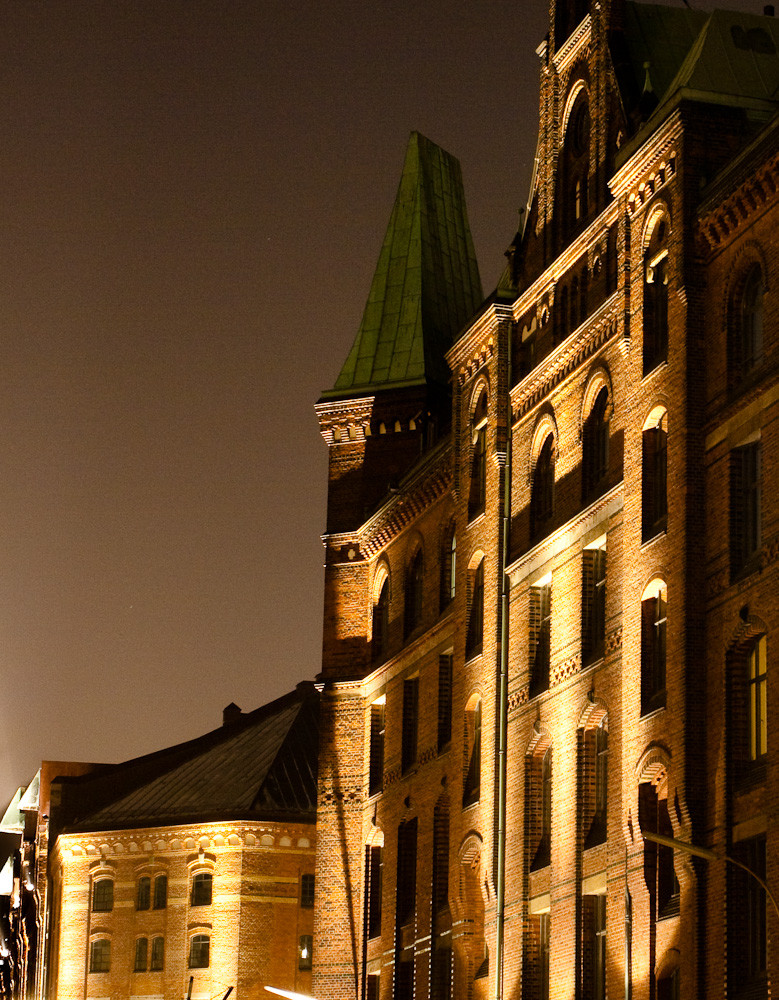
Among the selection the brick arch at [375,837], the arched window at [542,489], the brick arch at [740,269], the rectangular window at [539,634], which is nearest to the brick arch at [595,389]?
the arched window at [542,489]

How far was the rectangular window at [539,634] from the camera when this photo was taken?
42.9m

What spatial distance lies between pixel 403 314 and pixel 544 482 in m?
15.6

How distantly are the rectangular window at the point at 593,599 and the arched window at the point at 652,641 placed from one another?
314cm

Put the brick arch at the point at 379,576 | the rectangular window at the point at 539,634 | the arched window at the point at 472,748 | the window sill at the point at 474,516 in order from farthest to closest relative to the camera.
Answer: the brick arch at the point at 379,576
the window sill at the point at 474,516
the arched window at the point at 472,748
the rectangular window at the point at 539,634

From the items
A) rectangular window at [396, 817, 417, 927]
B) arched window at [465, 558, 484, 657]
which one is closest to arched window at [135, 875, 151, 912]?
rectangular window at [396, 817, 417, 927]

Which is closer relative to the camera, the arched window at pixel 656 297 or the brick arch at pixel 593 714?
the arched window at pixel 656 297

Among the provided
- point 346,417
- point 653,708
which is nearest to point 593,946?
point 653,708

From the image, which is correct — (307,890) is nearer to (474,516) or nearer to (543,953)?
(474,516)

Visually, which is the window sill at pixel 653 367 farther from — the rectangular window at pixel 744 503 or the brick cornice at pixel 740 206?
the rectangular window at pixel 744 503

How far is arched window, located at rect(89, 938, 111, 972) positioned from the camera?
249ft

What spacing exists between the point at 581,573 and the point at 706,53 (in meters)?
9.77

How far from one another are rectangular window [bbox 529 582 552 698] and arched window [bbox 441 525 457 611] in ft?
24.5

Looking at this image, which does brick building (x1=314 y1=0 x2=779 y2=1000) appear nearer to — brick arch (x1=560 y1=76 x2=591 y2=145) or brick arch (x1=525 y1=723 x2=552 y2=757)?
brick arch (x1=560 y1=76 x2=591 y2=145)

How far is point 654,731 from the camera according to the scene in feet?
117
